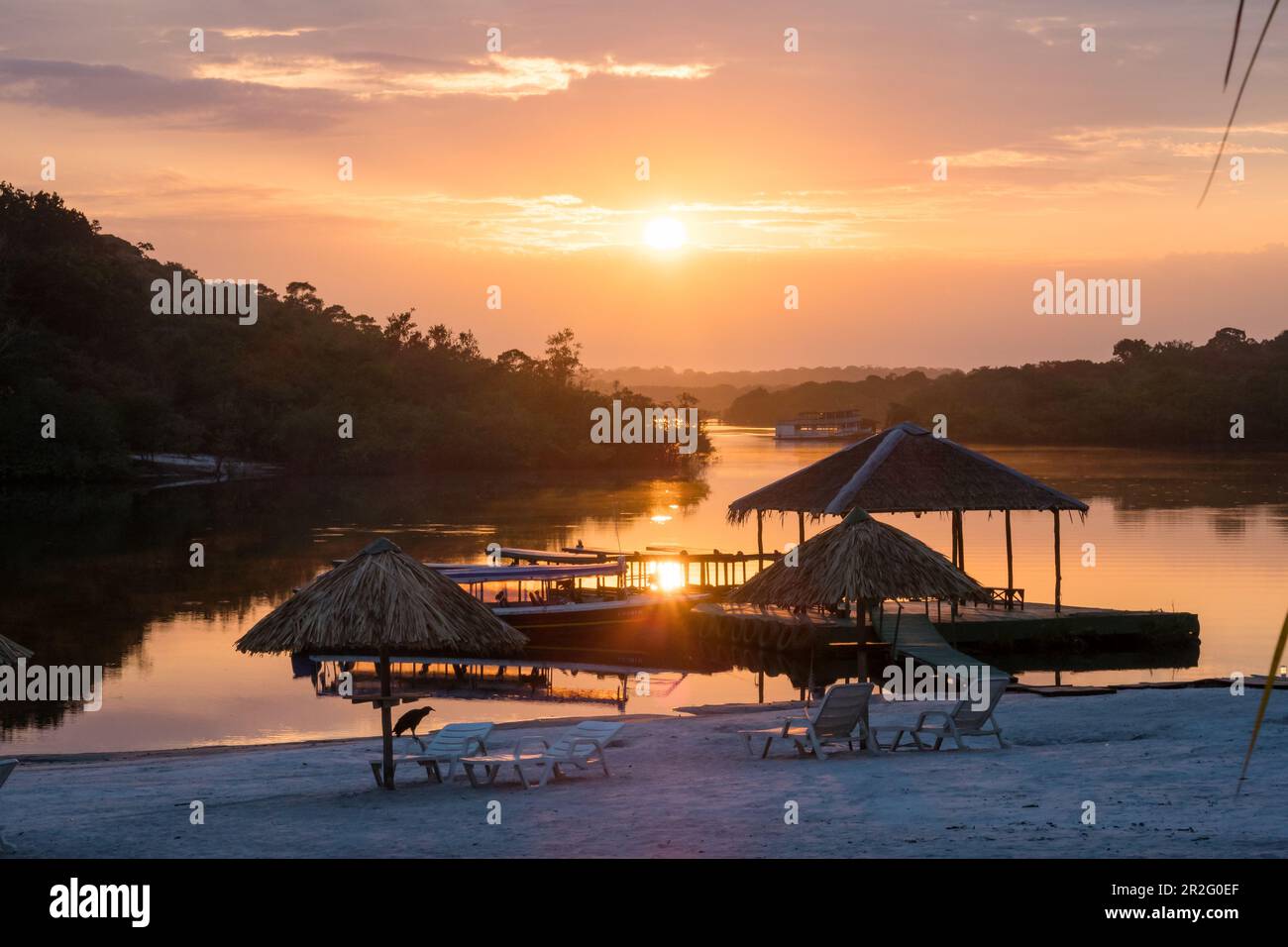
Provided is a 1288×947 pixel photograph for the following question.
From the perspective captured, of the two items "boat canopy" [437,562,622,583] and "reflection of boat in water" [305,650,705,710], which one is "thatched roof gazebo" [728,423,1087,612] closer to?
"reflection of boat in water" [305,650,705,710]

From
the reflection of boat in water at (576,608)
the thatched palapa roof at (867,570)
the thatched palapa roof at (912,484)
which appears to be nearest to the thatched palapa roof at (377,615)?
the thatched palapa roof at (867,570)

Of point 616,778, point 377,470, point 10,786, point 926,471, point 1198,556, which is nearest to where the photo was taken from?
point 616,778

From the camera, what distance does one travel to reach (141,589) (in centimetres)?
3941

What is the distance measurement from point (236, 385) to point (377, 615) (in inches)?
3368

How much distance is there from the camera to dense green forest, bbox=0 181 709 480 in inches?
2995

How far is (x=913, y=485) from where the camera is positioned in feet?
94.5

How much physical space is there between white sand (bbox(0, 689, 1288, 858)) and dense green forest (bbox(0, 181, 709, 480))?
6444cm

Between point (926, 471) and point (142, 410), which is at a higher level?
point (142, 410)

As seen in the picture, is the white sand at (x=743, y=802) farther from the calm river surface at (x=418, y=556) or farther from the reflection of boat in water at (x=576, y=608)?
the reflection of boat in water at (x=576, y=608)

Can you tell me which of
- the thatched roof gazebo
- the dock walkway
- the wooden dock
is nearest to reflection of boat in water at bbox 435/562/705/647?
the wooden dock

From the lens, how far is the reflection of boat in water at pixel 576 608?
30953 millimetres
